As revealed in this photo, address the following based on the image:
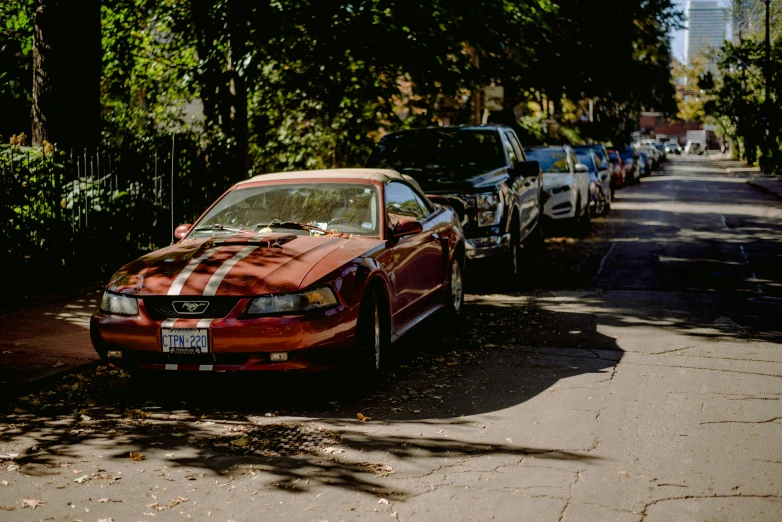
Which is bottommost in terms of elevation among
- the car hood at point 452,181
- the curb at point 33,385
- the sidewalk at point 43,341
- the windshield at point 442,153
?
the curb at point 33,385

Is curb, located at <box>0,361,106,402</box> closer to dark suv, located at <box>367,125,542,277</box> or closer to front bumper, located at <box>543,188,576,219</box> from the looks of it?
dark suv, located at <box>367,125,542,277</box>

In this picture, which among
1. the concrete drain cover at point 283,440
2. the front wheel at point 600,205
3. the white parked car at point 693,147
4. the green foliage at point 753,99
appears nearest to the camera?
the concrete drain cover at point 283,440

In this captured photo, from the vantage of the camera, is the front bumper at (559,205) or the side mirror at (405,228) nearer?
the side mirror at (405,228)

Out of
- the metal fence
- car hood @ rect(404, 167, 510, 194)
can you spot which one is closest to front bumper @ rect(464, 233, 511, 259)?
car hood @ rect(404, 167, 510, 194)

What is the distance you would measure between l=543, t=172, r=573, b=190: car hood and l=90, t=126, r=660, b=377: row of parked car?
9065 mm

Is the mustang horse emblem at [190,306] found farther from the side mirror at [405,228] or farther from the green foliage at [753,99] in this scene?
the green foliage at [753,99]

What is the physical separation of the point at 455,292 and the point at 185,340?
416 centimetres

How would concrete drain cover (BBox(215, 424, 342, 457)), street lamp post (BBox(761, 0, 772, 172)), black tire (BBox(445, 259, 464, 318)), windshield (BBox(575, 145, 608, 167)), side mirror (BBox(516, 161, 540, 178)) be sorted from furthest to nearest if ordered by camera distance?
street lamp post (BBox(761, 0, 772, 172)) < windshield (BBox(575, 145, 608, 167)) < side mirror (BBox(516, 161, 540, 178)) < black tire (BBox(445, 259, 464, 318)) < concrete drain cover (BBox(215, 424, 342, 457))

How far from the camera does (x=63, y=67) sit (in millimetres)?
13406

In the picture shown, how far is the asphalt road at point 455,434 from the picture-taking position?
473cm

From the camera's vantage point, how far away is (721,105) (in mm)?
65625

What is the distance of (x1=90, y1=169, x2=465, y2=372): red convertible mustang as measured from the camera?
6.43m

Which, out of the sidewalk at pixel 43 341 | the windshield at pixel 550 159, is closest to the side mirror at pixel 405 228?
the sidewalk at pixel 43 341

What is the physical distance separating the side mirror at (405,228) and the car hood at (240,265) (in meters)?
0.28
